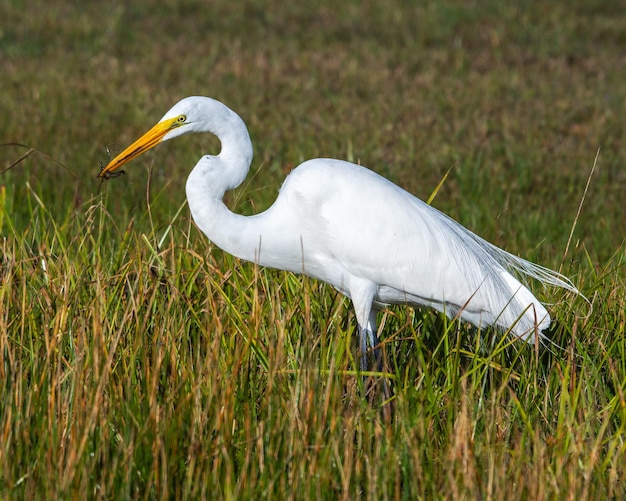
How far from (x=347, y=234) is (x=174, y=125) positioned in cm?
66

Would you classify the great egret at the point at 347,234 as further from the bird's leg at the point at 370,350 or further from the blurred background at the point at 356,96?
the blurred background at the point at 356,96

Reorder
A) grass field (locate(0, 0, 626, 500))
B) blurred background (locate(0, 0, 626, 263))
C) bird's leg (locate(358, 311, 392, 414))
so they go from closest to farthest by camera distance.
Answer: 1. grass field (locate(0, 0, 626, 500))
2. bird's leg (locate(358, 311, 392, 414))
3. blurred background (locate(0, 0, 626, 263))

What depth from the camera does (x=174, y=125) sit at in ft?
10.1

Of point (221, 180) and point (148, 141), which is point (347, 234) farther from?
point (148, 141)

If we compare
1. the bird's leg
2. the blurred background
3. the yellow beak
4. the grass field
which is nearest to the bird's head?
the yellow beak

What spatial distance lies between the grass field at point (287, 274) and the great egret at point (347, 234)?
0.42 ft

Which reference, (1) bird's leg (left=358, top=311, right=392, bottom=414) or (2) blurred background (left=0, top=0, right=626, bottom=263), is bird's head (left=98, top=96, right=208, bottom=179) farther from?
(2) blurred background (left=0, top=0, right=626, bottom=263)

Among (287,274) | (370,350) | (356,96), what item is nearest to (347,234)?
(370,350)

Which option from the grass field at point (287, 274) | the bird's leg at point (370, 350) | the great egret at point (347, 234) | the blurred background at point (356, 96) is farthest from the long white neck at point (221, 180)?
the blurred background at point (356, 96)

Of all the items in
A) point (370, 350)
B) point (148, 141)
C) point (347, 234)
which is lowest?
point (370, 350)

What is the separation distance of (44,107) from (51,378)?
4841 millimetres

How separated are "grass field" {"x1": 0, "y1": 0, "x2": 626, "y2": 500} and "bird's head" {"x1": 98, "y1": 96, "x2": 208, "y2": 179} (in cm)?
42

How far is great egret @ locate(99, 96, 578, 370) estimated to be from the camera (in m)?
3.11

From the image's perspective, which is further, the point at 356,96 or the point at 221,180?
the point at 356,96
